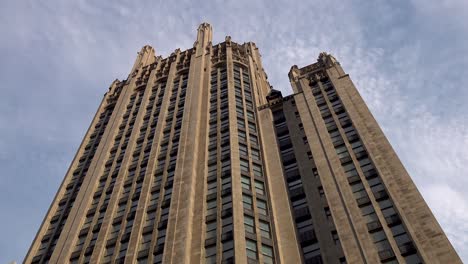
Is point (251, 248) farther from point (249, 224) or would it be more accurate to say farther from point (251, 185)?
point (251, 185)

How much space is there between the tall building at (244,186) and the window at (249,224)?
0.45ft

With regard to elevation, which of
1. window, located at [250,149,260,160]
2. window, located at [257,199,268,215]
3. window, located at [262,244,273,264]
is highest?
window, located at [250,149,260,160]

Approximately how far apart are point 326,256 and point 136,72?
5666cm

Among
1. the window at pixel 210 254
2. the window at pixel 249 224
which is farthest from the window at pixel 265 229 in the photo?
the window at pixel 210 254

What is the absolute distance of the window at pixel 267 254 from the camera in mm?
38500

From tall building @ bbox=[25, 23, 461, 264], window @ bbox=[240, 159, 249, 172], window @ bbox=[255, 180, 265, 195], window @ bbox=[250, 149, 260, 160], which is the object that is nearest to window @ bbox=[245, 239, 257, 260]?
tall building @ bbox=[25, 23, 461, 264]

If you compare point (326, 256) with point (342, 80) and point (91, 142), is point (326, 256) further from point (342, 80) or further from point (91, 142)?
point (91, 142)

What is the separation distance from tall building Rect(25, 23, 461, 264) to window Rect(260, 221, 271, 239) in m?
0.11

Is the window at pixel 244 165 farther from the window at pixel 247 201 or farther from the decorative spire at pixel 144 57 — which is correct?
the decorative spire at pixel 144 57

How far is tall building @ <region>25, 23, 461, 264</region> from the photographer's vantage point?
1522 inches

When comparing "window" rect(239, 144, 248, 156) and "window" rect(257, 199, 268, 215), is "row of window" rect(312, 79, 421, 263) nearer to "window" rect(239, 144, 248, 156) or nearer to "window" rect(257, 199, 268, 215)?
"window" rect(257, 199, 268, 215)

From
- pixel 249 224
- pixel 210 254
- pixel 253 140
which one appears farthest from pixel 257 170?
pixel 210 254

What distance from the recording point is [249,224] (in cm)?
4181

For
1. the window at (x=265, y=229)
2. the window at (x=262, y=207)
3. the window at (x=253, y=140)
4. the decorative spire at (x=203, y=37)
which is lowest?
the window at (x=265, y=229)
